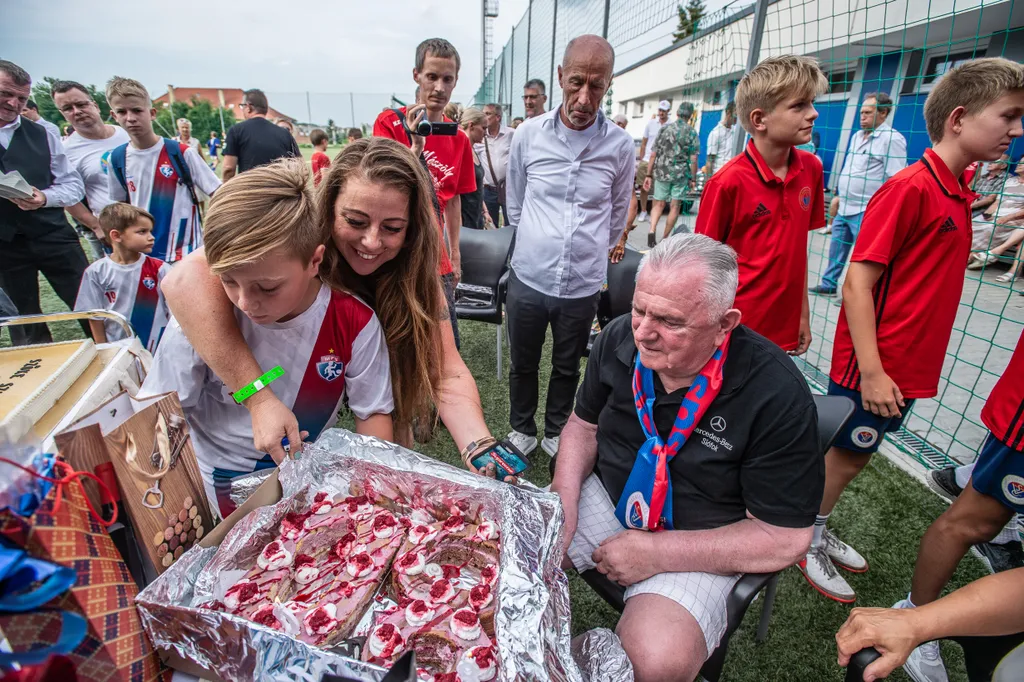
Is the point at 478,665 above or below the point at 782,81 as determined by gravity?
below

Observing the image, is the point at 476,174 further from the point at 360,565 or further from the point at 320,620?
the point at 320,620

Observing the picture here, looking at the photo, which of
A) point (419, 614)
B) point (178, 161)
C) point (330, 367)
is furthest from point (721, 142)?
point (419, 614)

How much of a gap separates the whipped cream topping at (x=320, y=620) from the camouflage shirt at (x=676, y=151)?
7.63 metres

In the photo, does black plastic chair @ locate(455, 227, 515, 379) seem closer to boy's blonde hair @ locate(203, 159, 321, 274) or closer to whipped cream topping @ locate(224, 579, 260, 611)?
boy's blonde hair @ locate(203, 159, 321, 274)

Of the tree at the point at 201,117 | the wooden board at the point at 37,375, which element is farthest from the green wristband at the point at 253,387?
the tree at the point at 201,117

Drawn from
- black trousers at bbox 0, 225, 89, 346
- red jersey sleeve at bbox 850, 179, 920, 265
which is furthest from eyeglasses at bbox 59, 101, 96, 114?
red jersey sleeve at bbox 850, 179, 920, 265

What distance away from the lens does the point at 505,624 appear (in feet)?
3.04

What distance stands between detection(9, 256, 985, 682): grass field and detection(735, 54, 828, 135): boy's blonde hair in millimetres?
2141

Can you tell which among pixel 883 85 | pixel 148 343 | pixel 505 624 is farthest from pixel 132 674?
pixel 883 85

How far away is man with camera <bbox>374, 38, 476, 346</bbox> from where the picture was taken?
2.92m

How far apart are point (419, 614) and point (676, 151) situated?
7.56m

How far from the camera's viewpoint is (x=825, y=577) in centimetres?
225

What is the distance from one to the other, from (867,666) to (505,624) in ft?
2.94

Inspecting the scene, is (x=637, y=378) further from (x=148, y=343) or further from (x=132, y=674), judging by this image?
(x=148, y=343)
